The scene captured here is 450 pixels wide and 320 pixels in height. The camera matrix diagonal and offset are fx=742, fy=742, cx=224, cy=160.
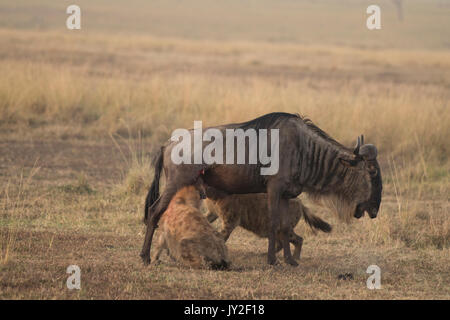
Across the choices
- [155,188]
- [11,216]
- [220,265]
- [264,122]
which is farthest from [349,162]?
[11,216]

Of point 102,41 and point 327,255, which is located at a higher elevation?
point 102,41

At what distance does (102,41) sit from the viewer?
101 feet

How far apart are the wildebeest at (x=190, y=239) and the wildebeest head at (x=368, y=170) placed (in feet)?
4.50

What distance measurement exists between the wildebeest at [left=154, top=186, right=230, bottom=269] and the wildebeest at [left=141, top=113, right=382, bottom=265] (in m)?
0.14

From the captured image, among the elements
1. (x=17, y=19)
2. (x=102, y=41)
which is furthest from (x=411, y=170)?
(x=17, y=19)

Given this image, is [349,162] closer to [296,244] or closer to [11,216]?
[296,244]

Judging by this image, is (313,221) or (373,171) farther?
(313,221)

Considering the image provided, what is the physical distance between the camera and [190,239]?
6223 mm

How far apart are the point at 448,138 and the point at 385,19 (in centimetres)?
5336

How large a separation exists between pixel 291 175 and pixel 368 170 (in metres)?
0.69

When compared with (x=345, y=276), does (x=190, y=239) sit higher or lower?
higher

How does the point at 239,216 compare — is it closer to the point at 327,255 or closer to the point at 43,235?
the point at 327,255

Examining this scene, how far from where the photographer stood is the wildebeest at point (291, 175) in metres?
6.62

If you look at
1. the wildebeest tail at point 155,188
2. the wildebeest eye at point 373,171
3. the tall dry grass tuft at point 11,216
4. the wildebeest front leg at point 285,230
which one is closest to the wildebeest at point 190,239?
the wildebeest tail at point 155,188
